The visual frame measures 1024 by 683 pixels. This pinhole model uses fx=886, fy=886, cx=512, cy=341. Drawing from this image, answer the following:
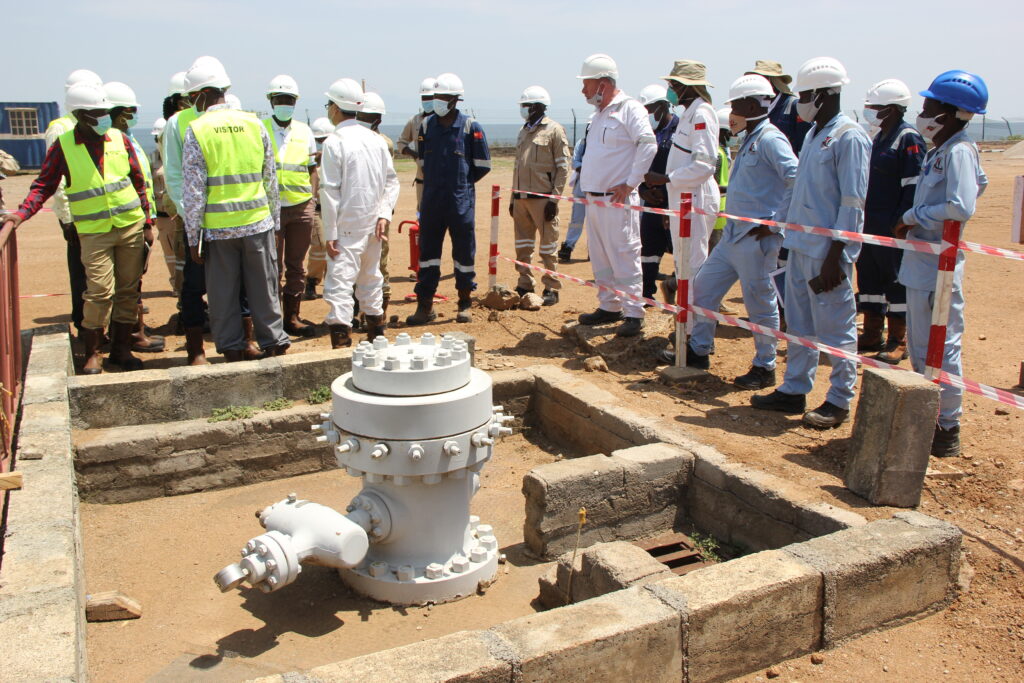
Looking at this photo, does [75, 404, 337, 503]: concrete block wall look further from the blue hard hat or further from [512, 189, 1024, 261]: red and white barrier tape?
the blue hard hat

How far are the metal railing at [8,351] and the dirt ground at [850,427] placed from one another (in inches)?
41.5

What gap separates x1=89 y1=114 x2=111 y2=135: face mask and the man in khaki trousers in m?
4.17

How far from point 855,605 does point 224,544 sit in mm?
2976

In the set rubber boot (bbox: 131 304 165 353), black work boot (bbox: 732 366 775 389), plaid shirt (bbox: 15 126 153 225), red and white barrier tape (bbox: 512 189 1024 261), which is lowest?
rubber boot (bbox: 131 304 165 353)

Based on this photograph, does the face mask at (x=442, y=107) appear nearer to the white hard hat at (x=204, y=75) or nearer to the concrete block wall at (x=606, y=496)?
the white hard hat at (x=204, y=75)

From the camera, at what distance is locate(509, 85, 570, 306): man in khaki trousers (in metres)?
9.38

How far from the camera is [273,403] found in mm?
5508

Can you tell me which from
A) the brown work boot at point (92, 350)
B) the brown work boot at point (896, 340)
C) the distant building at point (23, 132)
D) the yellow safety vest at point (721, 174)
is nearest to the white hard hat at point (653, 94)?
the yellow safety vest at point (721, 174)

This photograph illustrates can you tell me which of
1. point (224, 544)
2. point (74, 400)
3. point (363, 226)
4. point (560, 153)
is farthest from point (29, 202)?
point (560, 153)

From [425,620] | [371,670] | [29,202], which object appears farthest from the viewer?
[29,202]

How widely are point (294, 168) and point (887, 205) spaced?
5.08 metres

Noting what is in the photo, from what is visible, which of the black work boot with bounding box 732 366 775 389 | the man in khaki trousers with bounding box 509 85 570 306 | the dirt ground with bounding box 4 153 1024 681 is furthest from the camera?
the man in khaki trousers with bounding box 509 85 570 306

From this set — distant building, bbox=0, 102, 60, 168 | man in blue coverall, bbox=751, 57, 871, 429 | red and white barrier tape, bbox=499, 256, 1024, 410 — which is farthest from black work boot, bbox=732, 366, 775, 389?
distant building, bbox=0, 102, 60, 168

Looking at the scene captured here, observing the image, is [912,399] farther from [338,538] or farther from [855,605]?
[338,538]
